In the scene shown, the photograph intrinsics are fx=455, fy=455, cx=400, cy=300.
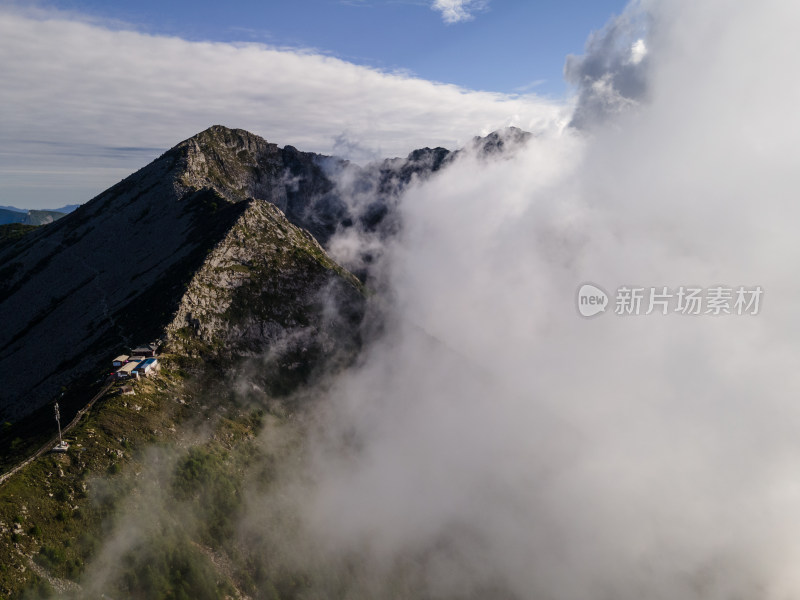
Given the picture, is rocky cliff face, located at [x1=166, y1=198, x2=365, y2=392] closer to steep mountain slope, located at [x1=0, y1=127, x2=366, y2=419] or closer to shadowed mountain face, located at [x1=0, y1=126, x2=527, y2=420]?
shadowed mountain face, located at [x1=0, y1=126, x2=527, y2=420]

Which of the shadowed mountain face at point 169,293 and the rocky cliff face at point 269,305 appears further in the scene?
the rocky cliff face at point 269,305

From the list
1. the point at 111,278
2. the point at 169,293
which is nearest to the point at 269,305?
the point at 169,293

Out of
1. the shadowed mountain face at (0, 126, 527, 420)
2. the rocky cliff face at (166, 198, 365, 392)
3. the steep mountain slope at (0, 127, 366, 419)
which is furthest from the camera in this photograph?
the rocky cliff face at (166, 198, 365, 392)

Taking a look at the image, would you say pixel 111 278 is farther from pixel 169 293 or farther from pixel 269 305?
pixel 269 305

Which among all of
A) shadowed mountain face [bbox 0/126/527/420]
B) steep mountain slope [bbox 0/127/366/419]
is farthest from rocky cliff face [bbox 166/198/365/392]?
steep mountain slope [bbox 0/127/366/419]

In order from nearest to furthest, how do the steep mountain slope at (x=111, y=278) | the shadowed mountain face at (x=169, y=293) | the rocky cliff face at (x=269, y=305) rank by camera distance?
the steep mountain slope at (x=111, y=278) < the shadowed mountain face at (x=169, y=293) < the rocky cliff face at (x=269, y=305)

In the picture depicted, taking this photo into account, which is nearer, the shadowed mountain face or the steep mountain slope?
the steep mountain slope

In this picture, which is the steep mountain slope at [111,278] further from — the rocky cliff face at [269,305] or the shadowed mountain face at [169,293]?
the rocky cliff face at [269,305]

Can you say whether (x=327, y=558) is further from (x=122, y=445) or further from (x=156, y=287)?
(x=156, y=287)

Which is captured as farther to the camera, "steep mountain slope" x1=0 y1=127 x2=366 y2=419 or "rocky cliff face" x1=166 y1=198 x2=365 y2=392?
"rocky cliff face" x1=166 y1=198 x2=365 y2=392

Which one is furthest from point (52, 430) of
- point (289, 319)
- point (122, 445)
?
point (289, 319)

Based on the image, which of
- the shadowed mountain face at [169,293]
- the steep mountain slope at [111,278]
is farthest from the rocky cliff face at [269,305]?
the steep mountain slope at [111,278]

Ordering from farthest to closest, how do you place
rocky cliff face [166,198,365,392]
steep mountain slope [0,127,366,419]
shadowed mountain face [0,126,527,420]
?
rocky cliff face [166,198,365,392] → shadowed mountain face [0,126,527,420] → steep mountain slope [0,127,366,419]
